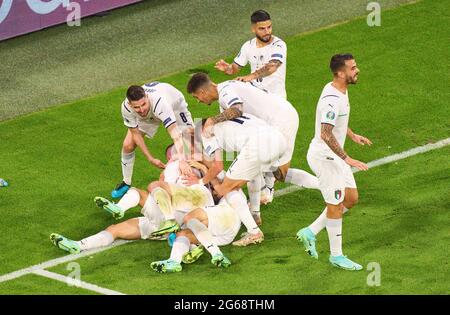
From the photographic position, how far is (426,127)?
19.3 meters

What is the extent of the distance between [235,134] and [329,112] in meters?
1.57

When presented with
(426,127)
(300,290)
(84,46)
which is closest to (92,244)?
(300,290)

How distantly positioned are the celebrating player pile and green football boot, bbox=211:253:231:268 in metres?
0.01

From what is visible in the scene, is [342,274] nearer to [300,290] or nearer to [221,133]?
[300,290]

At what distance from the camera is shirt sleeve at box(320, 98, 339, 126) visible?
14742 millimetres

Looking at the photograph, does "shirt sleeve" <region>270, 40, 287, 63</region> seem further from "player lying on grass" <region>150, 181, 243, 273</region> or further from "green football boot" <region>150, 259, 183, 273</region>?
"green football boot" <region>150, 259, 183, 273</region>

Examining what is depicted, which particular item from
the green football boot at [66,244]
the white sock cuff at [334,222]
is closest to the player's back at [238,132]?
the white sock cuff at [334,222]

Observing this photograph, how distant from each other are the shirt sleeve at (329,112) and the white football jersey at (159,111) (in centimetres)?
253

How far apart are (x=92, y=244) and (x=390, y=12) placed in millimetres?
Result: 9053

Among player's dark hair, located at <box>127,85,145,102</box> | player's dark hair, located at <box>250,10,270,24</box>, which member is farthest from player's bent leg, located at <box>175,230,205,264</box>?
player's dark hair, located at <box>250,10,270,24</box>

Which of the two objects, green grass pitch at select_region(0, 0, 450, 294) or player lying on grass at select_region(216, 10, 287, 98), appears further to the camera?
player lying on grass at select_region(216, 10, 287, 98)

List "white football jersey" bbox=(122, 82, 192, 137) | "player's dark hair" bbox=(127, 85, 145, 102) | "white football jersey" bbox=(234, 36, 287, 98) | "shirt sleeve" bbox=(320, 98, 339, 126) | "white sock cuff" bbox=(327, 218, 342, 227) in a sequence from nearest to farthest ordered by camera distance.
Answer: "shirt sleeve" bbox=(320, 98, 339, 126), "white sock cuff" bbox=(327, 218, 342, 227), "player's dark hair" bbox=(127, 85, 145, 102), "white football jersey" bbox=(122, 82, 192, 137), "white football jersey" bbox=(234, 36, 287, 98)

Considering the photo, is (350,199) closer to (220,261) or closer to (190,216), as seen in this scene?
(220,261)

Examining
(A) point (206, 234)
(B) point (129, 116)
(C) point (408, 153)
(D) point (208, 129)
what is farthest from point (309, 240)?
(C) point (408, 153)
